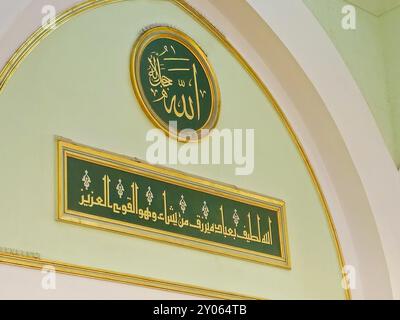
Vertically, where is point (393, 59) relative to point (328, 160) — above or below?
above

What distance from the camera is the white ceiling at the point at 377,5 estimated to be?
530 centimetres

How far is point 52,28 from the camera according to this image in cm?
384

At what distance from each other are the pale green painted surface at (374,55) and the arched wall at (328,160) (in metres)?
0.38

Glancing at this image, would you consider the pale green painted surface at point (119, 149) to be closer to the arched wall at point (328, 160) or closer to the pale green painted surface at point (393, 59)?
the arched wall at point (328, 160)

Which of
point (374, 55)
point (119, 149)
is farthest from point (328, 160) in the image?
point (119, 149)

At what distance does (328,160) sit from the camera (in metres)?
4.97

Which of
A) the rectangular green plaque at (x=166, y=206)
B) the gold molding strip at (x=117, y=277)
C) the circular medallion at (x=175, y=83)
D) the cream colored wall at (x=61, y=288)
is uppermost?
the circular medallion at (x=175, y=83)

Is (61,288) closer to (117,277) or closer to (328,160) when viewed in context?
(117,277)

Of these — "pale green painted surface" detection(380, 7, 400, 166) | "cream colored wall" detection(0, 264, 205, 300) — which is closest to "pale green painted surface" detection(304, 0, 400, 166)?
"pale green painted surface" detection(380, 7, 400, 166)

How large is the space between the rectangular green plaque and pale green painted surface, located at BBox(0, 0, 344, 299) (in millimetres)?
48

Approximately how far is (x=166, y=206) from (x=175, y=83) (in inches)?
25.4

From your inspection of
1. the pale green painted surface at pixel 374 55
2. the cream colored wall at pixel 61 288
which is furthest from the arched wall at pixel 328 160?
the cream colored wall at pixel 61 288
